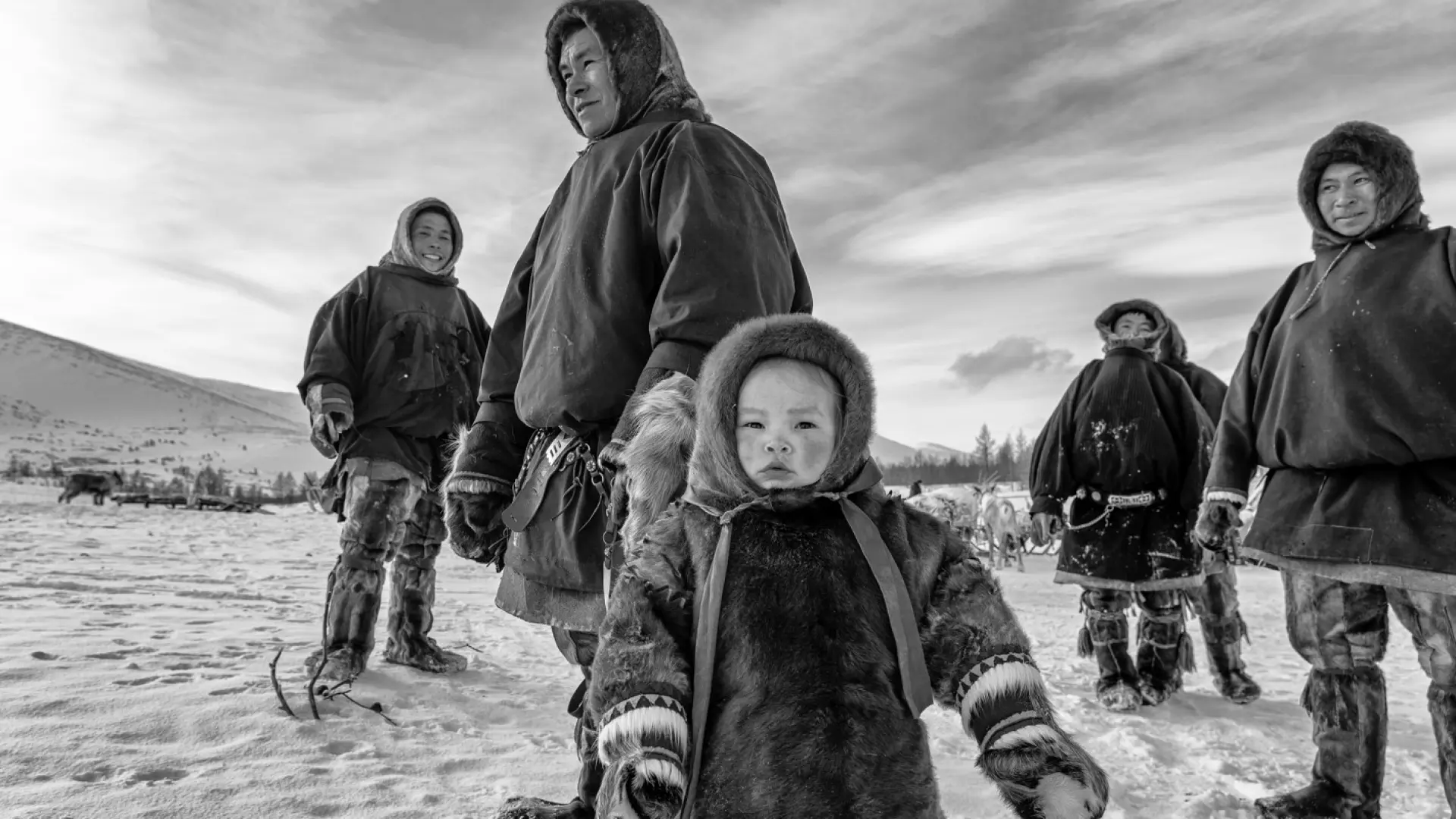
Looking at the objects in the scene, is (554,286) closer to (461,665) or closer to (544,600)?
(544,600)

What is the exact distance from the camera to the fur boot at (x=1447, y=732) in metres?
2.54

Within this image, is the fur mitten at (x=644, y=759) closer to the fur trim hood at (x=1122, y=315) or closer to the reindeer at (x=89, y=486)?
the fur trim hood at (x=1122, y=315)

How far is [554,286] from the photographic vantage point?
2.21 metres

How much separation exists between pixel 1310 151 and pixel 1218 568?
3.00m

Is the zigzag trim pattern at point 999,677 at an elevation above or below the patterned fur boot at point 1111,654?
above

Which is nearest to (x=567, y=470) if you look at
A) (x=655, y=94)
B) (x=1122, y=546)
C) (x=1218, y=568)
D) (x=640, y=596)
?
(x=640, y=596)

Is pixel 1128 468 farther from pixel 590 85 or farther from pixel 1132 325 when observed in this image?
pixel 590 85

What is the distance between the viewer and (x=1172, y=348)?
19.7ft

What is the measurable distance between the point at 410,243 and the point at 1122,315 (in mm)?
4532

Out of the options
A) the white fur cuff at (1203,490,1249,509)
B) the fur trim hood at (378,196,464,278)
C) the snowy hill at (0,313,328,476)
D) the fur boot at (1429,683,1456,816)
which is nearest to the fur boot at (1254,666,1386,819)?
the fur boot at (1429,683,1456,816)

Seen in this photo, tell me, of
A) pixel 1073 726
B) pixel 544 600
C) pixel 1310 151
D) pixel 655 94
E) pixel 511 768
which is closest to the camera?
pixel 544 600

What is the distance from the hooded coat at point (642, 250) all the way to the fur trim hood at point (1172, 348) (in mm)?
4640

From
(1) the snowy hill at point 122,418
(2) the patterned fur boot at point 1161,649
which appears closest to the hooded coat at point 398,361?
(2) the patterned fur boot at point 1161,649

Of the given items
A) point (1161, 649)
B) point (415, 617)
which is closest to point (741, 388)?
point (415, 617)
